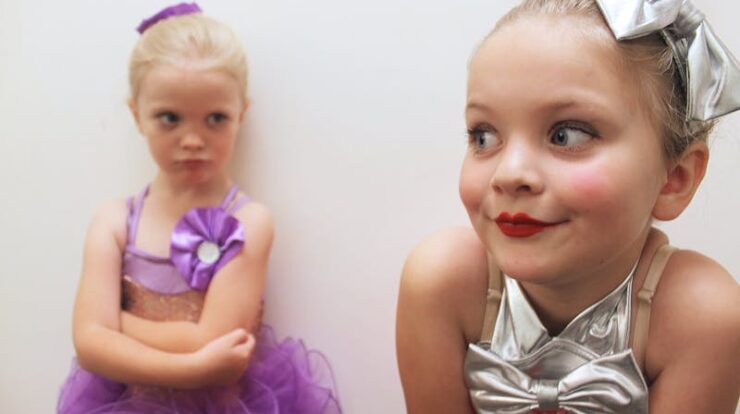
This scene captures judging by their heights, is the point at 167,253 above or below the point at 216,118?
below

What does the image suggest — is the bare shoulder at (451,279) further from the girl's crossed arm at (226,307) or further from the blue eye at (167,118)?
the blue eye at (167,118)

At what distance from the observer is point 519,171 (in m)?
0.79

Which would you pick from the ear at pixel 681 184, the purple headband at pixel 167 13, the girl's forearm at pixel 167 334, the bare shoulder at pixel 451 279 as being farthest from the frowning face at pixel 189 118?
the ear at pixel 681 184

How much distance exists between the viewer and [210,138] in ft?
3.80

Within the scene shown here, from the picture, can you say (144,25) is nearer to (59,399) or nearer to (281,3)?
(281,3)

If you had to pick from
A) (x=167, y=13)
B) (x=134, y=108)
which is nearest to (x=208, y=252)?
(x=134, y=108)

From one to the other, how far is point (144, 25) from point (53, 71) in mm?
208

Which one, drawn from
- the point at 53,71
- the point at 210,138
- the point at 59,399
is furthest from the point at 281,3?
the point at 59,399

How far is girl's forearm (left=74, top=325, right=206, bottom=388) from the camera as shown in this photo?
3.59ft

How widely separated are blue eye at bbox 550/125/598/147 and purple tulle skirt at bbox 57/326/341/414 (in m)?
0.58

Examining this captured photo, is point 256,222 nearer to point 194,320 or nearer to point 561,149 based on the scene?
point 194,320

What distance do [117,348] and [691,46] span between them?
0.80 m

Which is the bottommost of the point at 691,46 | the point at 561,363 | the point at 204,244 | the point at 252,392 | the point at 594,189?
the point at 252,392

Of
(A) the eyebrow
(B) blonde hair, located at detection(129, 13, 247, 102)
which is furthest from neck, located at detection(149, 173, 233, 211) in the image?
(A) the eyebrow
